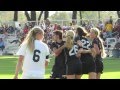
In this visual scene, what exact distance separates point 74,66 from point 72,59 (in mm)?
178

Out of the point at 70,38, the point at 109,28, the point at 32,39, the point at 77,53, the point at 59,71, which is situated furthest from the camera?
the point at 109,28

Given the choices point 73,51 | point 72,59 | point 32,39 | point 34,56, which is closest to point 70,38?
point 73,51

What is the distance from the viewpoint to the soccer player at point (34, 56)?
951 cm

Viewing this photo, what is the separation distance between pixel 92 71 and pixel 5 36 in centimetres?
2544

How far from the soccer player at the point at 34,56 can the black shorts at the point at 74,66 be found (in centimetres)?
259

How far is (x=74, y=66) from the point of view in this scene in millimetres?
12312

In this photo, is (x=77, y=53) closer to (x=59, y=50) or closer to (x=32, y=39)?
(x=59, y=50)

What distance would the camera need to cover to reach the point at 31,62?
956 cm

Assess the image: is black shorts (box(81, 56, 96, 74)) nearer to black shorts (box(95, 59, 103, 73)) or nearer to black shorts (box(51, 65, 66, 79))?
black shorts (box(95, 59, 103, 73))

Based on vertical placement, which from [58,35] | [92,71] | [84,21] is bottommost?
[92,71]

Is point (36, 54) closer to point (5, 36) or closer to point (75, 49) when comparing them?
point (75, 49)
